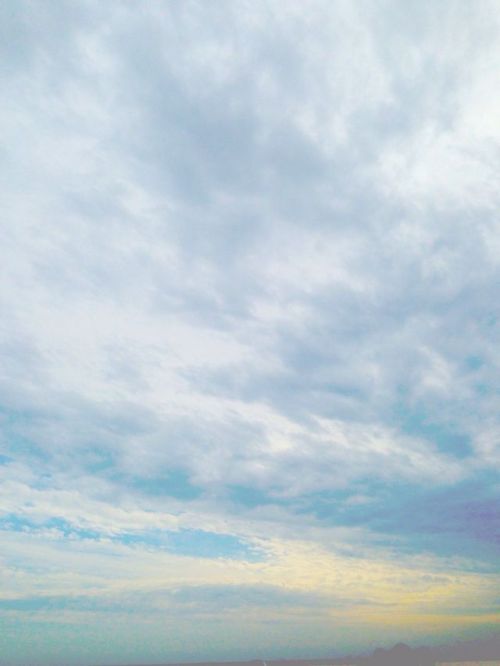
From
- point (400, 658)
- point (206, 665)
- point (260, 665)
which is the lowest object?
point (206, 665)

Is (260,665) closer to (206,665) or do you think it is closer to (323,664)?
(323,664)

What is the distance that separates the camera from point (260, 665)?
37344 millimetres

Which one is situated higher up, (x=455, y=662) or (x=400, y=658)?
(x=400, y=658)

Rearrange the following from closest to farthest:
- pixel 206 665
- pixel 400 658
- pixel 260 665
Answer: pixel 400 658, pixel 260 665, pixel 206 665

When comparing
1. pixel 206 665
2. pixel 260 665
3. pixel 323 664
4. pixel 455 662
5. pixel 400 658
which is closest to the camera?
pixel 400 658

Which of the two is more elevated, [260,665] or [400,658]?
[400,658]

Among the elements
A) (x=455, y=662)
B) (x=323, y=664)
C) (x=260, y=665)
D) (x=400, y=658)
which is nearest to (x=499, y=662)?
(x=455, y=662)

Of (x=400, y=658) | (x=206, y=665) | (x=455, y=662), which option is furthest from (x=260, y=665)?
(x=206, y=665)

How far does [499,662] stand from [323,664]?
29795 millimetres

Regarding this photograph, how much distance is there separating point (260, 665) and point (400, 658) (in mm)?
19577

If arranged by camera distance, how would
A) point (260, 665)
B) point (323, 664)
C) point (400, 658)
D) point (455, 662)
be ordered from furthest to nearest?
1. point (323, 664)
2. point (455, 662)
3. point (260, 665)
4. point (400, 658)

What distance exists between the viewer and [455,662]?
6919 centimetres

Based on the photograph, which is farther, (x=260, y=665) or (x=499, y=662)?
(x=499, y=662)

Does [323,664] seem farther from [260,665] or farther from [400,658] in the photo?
[400,658]
